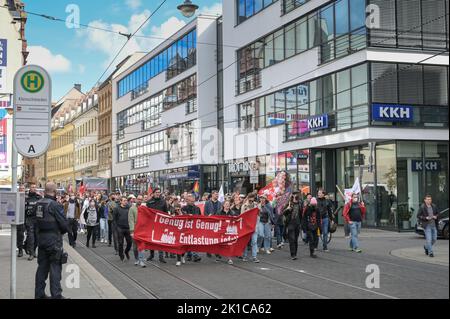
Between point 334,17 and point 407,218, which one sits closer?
point 407,218

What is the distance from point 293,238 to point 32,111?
8985 millimetres

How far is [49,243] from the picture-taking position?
9133 millimetres

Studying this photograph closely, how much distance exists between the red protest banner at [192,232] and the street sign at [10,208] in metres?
6.21

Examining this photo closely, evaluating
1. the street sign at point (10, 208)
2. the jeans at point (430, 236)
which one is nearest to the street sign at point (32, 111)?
the street sign at point (10, 208)

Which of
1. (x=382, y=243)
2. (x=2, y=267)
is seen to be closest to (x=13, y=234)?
(x=2, y=267)

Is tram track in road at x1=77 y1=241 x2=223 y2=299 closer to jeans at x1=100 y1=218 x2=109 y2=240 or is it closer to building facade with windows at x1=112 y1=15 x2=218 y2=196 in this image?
jeans at x1=100 y1=218 x2=109 y2=240

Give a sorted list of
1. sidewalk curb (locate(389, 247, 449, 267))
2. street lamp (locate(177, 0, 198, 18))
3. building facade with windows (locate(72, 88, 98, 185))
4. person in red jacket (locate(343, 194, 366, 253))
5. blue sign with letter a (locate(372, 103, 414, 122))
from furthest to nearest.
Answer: building facade with windows (locate(72, 88, 98, 185)), blue sign with letter a (locate(372, 103, 414, 122)), street lamp (locate(177, 0, 198, 18)), person in red jacket (locate(343, 194, 366, 253)), sidewalk curb (locate(389, 247, 449, 267))

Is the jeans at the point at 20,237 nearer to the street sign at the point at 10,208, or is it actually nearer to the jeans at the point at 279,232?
the jeans at the point at 279,232

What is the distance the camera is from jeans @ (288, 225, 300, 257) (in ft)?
52.4

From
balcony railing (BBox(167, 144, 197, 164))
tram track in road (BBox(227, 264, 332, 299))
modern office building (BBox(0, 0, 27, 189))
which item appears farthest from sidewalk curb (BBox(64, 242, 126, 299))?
balcony railing (BBox(167, 144, 197, 164))

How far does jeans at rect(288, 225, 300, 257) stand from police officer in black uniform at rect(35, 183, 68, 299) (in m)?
7.94

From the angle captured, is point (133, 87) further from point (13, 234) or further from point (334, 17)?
point (13, 234)

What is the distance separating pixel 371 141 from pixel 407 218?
367 cm
